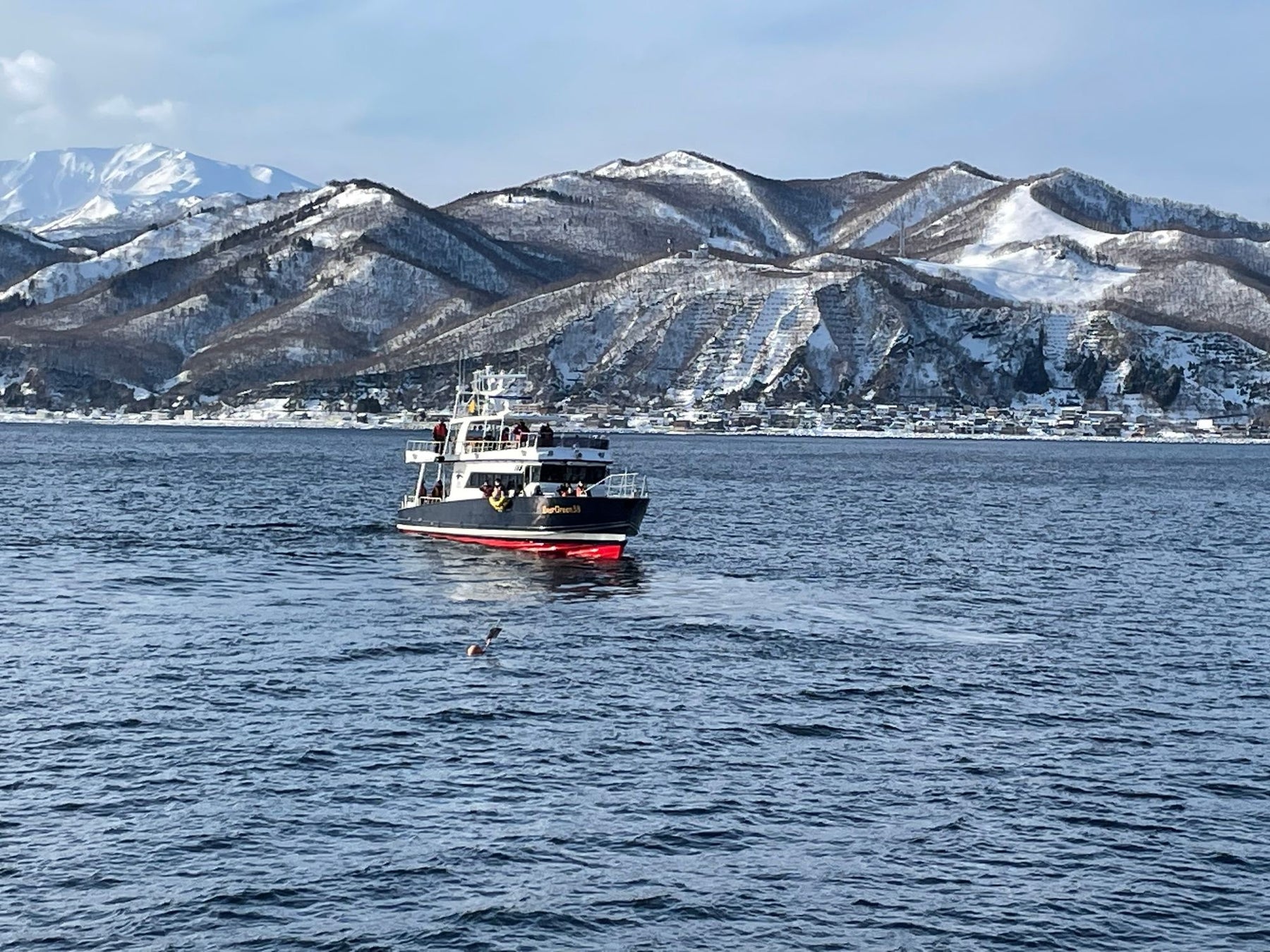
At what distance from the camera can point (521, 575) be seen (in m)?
70.2

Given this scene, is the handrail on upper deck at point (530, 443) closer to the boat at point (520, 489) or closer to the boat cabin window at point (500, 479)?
the boat at point (520, 489)

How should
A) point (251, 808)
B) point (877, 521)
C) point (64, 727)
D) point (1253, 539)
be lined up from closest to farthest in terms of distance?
point (251, 808), point (64, 727), point (1253, 539), point (877, 521)

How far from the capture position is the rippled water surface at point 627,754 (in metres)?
27.4

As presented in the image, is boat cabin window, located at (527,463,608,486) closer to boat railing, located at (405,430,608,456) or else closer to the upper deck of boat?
the upper deck of boat

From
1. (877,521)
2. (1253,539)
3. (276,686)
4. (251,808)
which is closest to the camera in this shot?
(251,808)

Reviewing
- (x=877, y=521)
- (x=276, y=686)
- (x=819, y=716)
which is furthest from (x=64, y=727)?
(x=877, y=521)

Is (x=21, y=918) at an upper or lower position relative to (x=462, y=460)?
lower

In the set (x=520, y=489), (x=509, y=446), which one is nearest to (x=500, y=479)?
(x=520, y=489)

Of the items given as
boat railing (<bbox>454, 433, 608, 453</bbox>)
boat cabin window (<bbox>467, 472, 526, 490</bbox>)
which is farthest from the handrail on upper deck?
boat cabin window (<bbox>467, 472, 526, 490</bbox>)

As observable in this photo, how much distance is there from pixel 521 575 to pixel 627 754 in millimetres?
33374

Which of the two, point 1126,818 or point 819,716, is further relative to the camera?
point 819,716

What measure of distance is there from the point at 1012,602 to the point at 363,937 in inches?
1700

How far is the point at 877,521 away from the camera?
343 ft

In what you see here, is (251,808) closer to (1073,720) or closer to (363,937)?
(363,937)
